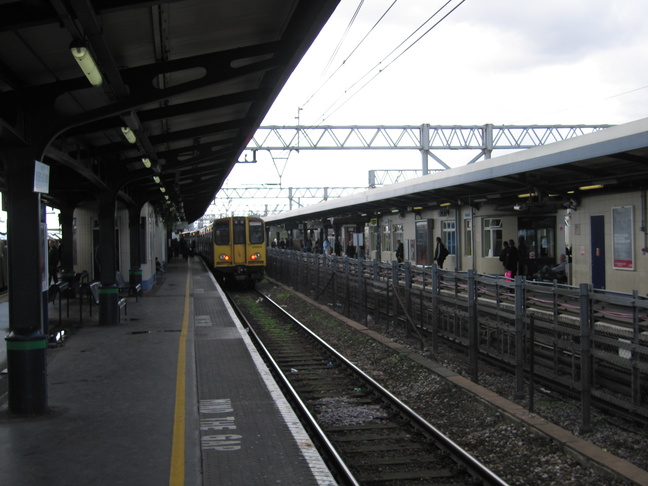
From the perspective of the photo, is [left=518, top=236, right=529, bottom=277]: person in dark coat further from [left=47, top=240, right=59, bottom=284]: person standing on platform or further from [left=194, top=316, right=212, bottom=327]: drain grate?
[left=47, top=240, right=59, bottom=284]: person standing on platform

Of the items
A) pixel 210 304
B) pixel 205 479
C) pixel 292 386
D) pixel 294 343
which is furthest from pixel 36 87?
pixel 210 304

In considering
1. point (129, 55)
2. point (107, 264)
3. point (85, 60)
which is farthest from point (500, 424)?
point (107, 264)

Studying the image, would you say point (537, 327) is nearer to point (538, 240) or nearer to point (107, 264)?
point (107, 264)

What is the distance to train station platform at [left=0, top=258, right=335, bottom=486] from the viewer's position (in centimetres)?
466

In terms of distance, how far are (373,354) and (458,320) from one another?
2.23 m

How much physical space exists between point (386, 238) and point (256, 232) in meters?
6.00

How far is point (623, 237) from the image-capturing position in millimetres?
13047

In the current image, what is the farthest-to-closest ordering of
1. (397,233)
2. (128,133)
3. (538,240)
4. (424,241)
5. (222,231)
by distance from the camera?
(397,233)
(222,231)
(424,241)
(538,240)
(128,133)

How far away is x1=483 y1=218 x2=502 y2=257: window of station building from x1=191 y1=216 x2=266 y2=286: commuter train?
9590 mm

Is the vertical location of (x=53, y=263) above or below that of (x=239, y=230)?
below

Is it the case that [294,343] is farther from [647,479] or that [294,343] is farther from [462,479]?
[647,479]

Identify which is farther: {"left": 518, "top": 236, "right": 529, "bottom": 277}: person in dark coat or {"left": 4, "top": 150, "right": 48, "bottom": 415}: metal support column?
{"left": 518, "top": 236, "right": 529, "bottom": 277}: person in dark coat

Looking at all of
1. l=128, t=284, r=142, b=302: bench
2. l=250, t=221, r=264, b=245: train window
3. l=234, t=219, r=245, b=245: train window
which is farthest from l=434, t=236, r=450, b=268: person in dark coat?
l=128, t=284, r=142, b=302: bench

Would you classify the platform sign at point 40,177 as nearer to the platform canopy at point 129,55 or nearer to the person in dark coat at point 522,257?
the platform canopy at point 129,55
